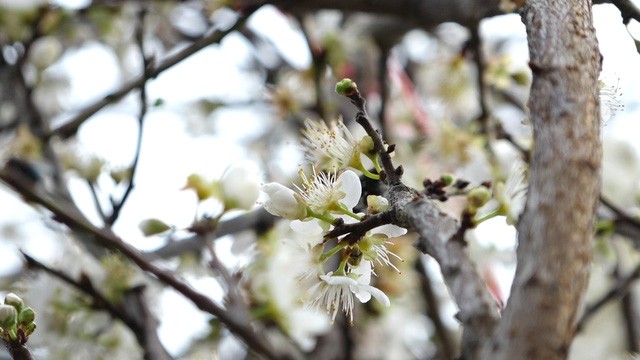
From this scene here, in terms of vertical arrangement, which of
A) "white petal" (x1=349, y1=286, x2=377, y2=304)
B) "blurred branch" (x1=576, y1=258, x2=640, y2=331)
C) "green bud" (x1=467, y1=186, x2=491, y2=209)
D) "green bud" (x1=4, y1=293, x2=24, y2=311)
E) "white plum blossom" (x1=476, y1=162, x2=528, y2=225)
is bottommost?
"blurred branch" (x1=576, y1=258, x2=640, y2=331)

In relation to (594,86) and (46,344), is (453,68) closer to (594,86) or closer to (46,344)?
(46,344)

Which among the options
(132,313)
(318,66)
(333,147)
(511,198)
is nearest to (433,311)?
(318,66)

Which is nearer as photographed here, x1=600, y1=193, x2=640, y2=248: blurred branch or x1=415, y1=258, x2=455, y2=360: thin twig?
x1=600, y1=193, x2=640, y2=248: blurred branch

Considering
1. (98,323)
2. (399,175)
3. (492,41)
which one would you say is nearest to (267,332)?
(98,323)

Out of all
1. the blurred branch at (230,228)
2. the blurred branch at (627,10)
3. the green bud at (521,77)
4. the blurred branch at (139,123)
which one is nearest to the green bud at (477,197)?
the blurred branch at (627,10)

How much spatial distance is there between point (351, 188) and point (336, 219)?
48 mm

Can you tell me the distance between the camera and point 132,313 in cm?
125

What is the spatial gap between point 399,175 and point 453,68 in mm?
1312

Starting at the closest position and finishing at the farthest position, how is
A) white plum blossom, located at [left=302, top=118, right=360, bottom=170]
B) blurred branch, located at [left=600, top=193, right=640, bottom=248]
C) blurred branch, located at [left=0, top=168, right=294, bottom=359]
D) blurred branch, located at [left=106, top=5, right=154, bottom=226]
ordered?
1. white plum blossom, located at [left=302, top=118, right=360, bottom=170]
2. blurred branch, located at [left=0, top=168, right=294, bottom=359]
3. blurred branch, located at [left=600, top=193, right=640, bottom=248]
4. blurred branch, located at [left=106, top=5, right=154, bottom=226]

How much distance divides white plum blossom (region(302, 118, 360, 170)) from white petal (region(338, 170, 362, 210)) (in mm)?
24

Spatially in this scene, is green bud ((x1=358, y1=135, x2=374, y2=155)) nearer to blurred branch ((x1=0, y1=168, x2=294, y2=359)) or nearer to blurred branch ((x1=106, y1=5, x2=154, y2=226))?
blurred branch ((x1=0, y1=168, x2=294, y2=359))

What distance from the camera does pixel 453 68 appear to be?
6.41 ft

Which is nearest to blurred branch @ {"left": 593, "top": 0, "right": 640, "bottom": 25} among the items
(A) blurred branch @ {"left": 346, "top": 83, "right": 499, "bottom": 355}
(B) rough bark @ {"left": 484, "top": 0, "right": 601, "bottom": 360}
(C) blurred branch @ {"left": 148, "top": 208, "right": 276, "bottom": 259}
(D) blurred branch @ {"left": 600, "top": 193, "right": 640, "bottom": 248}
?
(B) rough bark @ {"left": 484, "top": 0, "right": 601, "bottom": 360}

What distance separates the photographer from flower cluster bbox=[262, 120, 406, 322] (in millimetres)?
735
